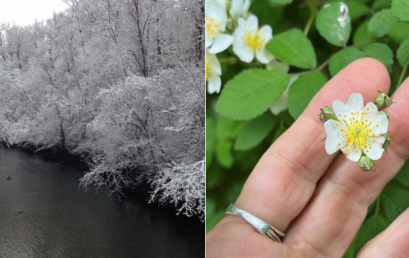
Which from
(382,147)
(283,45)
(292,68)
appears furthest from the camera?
(292,68)

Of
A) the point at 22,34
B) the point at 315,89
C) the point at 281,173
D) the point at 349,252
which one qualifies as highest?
the point at 22,34

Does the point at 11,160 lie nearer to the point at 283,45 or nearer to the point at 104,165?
the point at 104,165

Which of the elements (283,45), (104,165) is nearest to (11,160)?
(104,165)

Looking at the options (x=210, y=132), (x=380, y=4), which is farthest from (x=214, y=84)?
(x=380, y=4)

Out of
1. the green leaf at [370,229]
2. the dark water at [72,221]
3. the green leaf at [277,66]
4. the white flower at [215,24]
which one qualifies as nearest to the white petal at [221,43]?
the white flower at [215,24]

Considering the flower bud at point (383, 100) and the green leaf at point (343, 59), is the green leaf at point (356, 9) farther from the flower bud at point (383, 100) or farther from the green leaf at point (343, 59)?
the flower bud at point (383, 100)

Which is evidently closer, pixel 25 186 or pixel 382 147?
pixel 382 147
